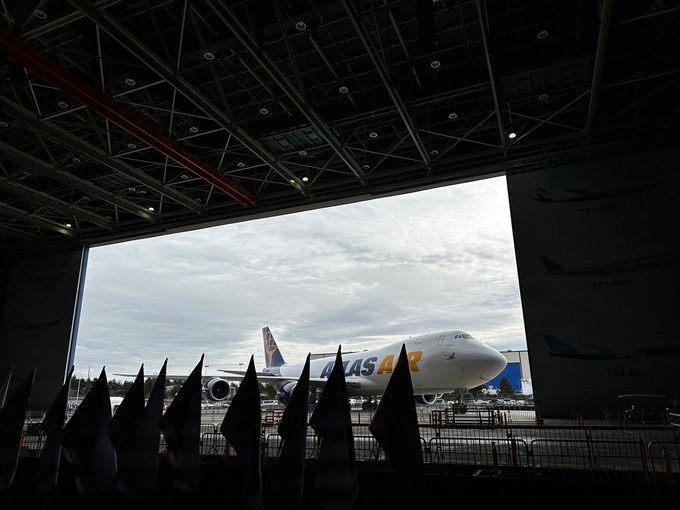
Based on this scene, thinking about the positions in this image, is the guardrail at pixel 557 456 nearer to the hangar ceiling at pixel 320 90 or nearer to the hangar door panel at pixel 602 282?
the hangar door panel at pixel 602 282

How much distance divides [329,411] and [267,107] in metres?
10.7

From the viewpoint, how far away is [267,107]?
1330 centimetres

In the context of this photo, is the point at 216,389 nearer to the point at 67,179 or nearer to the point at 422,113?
the point at 67,179

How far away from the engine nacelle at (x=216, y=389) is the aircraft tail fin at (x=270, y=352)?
15.7m

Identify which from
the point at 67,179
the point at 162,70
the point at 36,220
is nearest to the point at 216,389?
the point at 67,179

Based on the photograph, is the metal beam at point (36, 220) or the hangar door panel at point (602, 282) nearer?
the hangar door panel at point (602, 282)

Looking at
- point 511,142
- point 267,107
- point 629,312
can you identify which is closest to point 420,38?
point 267,107

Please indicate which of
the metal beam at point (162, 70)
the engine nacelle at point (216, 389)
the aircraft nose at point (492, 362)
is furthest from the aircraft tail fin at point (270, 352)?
the metal beam at point (162, 70)

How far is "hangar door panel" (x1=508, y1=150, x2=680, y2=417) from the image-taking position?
40.0ft

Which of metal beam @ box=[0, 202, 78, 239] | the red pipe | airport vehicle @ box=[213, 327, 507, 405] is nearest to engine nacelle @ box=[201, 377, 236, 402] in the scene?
airport vehicle @ box=[213, 327, 507, 405]

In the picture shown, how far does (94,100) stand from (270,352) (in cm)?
2972

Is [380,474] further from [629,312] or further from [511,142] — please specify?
[511,142]

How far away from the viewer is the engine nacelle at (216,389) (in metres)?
20.5

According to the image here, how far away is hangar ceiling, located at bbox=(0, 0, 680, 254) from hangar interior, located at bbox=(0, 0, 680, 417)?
0.06m
